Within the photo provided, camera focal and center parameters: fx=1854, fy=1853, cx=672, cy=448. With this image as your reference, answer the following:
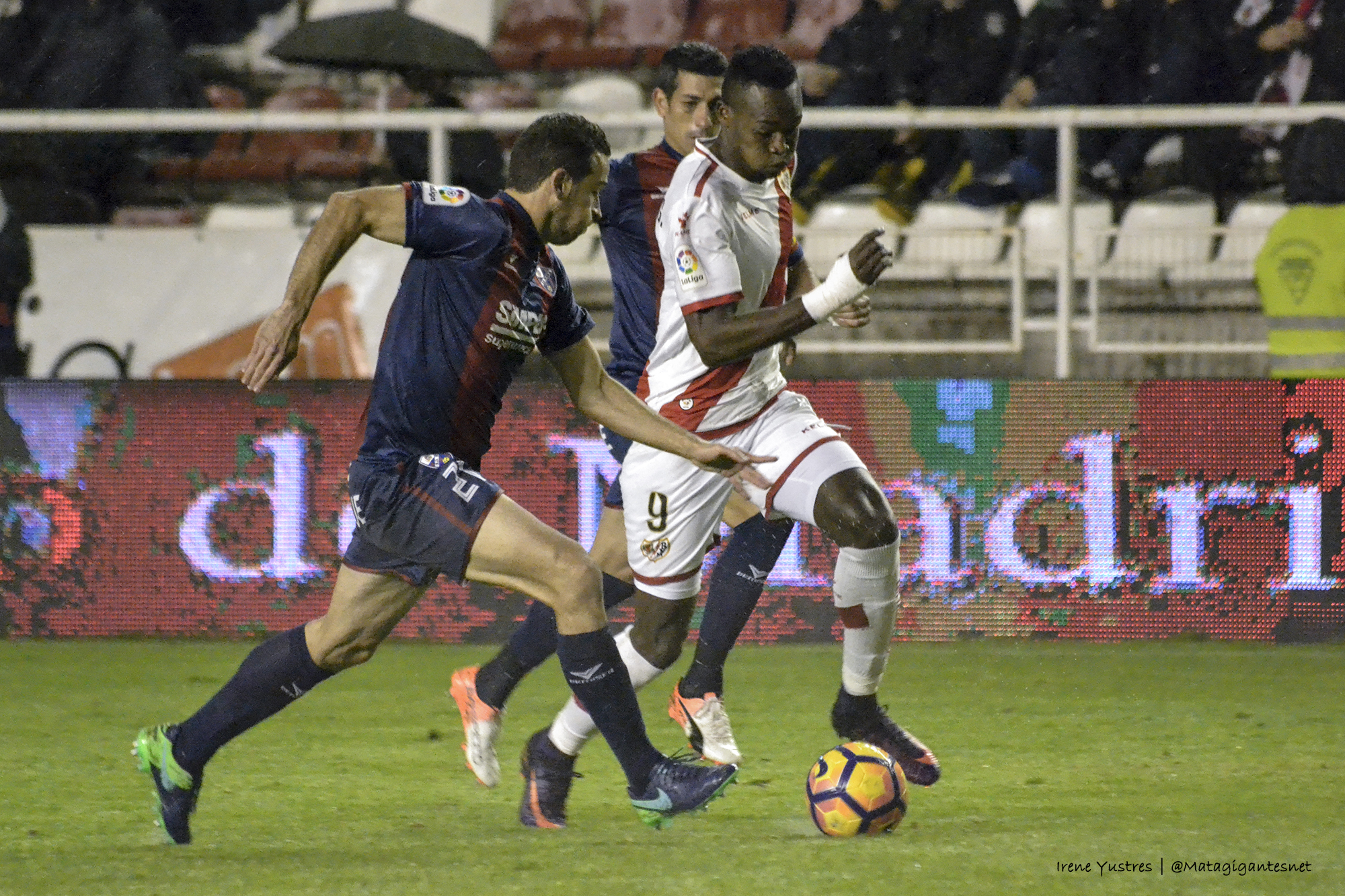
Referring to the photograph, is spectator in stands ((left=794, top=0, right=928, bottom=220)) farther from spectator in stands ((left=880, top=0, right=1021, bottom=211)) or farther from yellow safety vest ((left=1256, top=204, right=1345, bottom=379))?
yellow safety vest ((left=1256, top=204, right=1345, bottom=379))

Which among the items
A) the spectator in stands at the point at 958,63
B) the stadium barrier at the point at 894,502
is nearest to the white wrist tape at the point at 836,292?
the stadium barrier at the point at 894,502

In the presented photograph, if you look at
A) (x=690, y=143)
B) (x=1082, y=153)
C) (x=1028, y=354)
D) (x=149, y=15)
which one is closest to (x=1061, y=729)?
(x=690, y=143)

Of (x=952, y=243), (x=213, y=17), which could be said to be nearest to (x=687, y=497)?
(x=952, y=243)

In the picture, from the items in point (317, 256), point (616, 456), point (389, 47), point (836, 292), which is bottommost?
point (616, 456)

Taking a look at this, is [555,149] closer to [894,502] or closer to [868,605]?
[868,605]

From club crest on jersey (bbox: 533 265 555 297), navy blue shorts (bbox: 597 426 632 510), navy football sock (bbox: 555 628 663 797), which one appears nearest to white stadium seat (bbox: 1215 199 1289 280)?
navy blue shorts (bbox: 597 426 632 510)

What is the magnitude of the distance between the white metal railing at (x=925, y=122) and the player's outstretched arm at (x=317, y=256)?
3856mm

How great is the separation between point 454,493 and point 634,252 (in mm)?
1636

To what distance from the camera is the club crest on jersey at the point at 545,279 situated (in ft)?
15.3

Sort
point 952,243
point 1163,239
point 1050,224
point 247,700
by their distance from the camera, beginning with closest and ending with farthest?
point 247,700 → point 1163,239 → point 952,243 → point 1050,224

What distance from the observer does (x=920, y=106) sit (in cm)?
1080

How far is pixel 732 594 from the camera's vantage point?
5.93 meters

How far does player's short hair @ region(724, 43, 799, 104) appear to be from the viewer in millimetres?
5109

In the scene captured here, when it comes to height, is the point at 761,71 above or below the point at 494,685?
above
